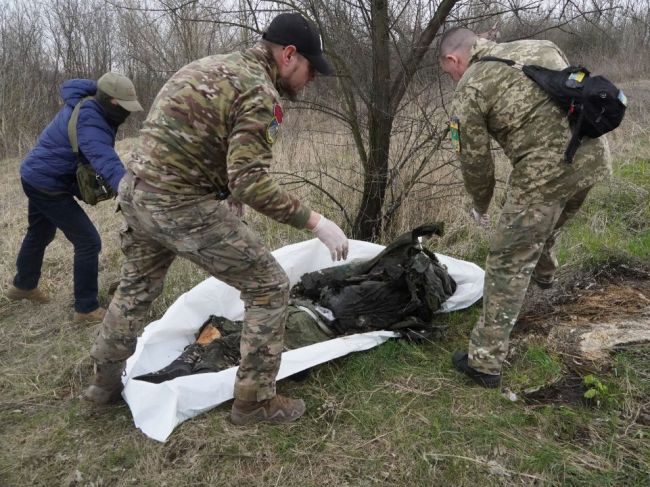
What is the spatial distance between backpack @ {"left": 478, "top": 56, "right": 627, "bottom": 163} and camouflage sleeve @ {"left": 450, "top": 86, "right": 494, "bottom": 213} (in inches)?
10.7

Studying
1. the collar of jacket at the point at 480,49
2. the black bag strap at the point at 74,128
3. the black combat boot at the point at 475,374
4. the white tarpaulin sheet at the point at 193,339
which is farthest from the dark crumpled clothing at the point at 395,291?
the black bag strap at the point at 74,128

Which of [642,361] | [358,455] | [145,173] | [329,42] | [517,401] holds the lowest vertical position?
[358,455]

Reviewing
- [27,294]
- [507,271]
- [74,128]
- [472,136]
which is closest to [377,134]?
[472,136]

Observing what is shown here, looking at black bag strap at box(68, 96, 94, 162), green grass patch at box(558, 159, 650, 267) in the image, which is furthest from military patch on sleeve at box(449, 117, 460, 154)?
black bag strap at box(68, 96, 94, 162)

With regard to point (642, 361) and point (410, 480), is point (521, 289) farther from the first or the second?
point (410, 480)

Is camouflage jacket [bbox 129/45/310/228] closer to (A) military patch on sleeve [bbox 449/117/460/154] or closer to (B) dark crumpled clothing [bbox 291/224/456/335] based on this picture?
(A) military patch on sleeve [bbox 449/117/460/154]

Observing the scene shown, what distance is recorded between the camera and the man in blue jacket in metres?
3.21

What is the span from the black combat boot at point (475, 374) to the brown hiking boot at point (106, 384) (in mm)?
1804

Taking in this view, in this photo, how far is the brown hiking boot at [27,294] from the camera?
3961mm

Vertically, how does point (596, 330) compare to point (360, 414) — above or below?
above

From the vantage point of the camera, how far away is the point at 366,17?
12.6 ft

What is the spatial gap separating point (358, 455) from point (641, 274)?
2.46 m

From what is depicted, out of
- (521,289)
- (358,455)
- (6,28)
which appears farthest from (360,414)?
(6,28)

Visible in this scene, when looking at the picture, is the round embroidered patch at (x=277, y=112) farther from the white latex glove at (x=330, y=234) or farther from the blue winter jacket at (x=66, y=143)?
the blue winter jacket at (x=66, y=143)
